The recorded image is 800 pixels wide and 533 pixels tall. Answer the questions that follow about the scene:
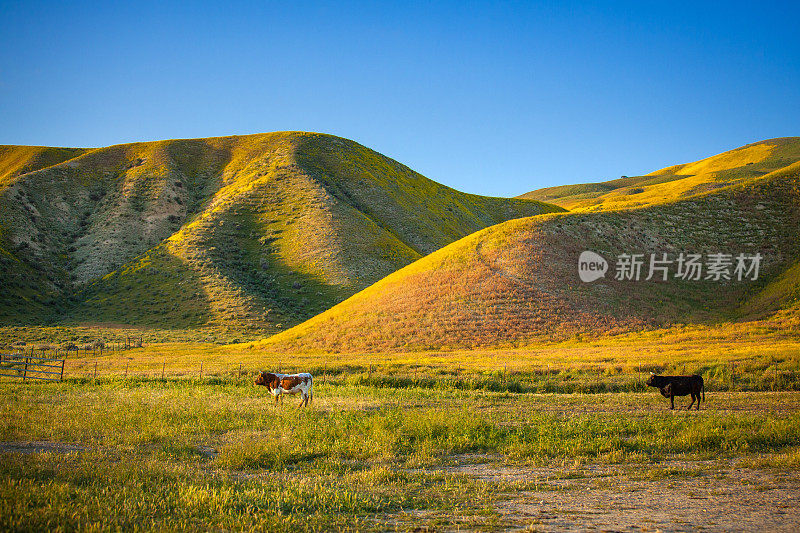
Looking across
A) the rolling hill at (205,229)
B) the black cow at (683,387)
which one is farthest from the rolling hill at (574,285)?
the black cow at (683,387)

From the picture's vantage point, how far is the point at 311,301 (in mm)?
74688

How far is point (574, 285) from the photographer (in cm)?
5612

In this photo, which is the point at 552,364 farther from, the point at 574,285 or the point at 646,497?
the point at 574,285

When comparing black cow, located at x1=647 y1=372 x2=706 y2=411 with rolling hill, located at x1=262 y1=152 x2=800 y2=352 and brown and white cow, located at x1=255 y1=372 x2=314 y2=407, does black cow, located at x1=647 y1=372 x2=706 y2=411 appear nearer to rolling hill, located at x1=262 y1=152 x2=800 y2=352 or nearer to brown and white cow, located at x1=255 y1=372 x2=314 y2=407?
brown and white cow, located at x1=255 y1=372 x2=314 y2=407

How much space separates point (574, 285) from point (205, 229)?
2351 inches

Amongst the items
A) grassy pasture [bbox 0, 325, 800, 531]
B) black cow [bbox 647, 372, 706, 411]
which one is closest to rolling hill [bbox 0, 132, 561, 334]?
grassy pasture [bbox 0, 325, 800, 531]

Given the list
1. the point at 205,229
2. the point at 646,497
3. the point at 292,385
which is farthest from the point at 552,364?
the point at 205,229

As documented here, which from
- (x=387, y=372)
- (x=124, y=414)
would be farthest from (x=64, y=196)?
(x=124, y=414)

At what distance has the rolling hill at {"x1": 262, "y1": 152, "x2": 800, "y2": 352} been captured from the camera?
50031mm

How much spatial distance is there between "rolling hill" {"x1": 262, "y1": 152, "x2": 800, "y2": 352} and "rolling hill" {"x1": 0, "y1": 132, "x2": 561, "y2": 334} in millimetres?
18079

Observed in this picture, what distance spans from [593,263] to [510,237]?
10486 mm

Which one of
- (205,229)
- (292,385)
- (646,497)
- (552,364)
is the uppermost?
(205,229)

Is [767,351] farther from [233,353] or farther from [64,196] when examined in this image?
[64,196]

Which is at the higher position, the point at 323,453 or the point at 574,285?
the point at 574,285
